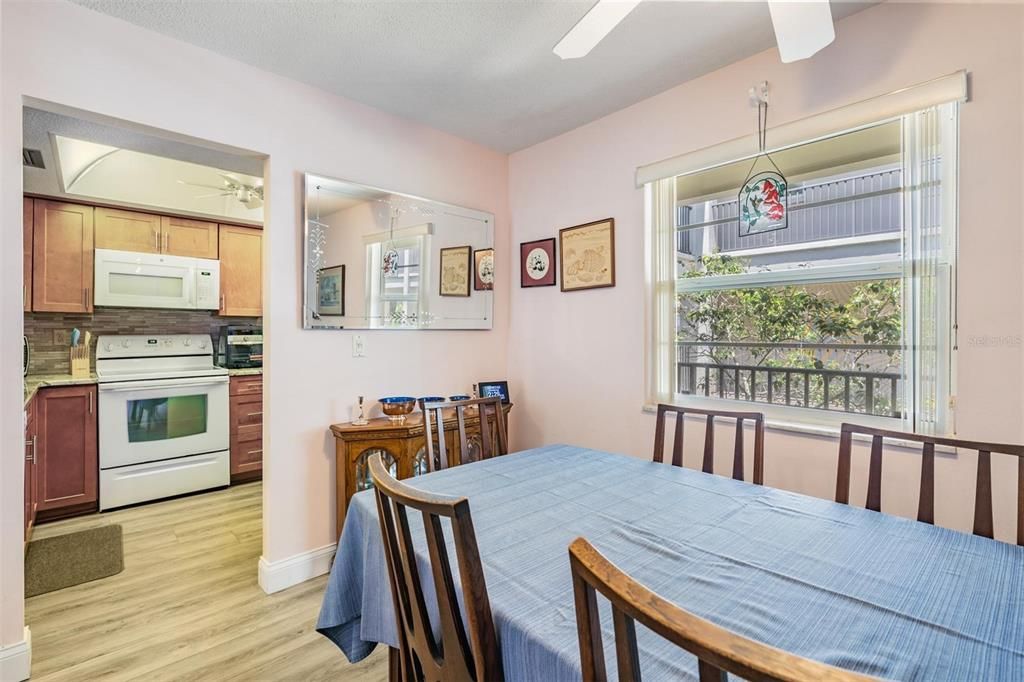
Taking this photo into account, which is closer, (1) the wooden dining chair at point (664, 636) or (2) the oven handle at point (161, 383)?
(1) the wooden dining chair at point (664, 636)

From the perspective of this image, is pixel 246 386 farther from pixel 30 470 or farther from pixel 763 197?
pixel 763 197

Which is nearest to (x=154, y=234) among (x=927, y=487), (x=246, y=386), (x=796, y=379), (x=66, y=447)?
(x=246, y=386)

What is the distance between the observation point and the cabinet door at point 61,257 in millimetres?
3203

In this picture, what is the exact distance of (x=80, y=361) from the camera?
134 inches

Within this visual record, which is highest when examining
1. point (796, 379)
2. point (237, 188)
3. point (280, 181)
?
point (237, 188)

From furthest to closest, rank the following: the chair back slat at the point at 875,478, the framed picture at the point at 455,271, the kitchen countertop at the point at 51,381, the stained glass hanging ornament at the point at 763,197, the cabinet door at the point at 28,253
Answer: the cabinet door at the point at 28,253 → the framed picture at the point at 455,271 → the kitchen countertop at the point at 51,381 → the stained glass hanging ornament at the point at 763,197 → the chair back slat at the point at 875,478

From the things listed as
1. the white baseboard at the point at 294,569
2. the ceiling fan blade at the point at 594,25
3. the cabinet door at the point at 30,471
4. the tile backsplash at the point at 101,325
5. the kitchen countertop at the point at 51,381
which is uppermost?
the ceiling fan blade at the point at 594,25

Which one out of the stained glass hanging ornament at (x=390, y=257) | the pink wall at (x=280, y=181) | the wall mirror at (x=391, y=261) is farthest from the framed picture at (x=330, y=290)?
the stained glass hanging ornament at (x=390, y=257)

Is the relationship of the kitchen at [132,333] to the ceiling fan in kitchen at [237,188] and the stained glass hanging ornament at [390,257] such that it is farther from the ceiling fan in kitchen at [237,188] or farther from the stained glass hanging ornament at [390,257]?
the stained glass hanging ornament at [390,257]

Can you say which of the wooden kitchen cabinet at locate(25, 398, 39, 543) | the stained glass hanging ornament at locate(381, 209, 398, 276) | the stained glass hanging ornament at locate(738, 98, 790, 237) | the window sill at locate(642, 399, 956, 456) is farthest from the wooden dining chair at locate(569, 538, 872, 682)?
the wooden kitchen cabinet at locate(25, 398, 39, 543)

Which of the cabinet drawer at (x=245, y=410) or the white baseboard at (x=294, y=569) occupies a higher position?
the cabinet drawer at (x=245, y=410)

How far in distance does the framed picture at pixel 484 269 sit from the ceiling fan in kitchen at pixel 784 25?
1.73m

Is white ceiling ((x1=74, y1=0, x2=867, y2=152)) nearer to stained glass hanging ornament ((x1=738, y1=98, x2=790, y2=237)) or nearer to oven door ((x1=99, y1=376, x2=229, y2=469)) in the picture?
stained glass hanging ornament ((x1=738, y1=98, x2=790, y2=237))

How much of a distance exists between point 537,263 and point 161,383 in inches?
113
